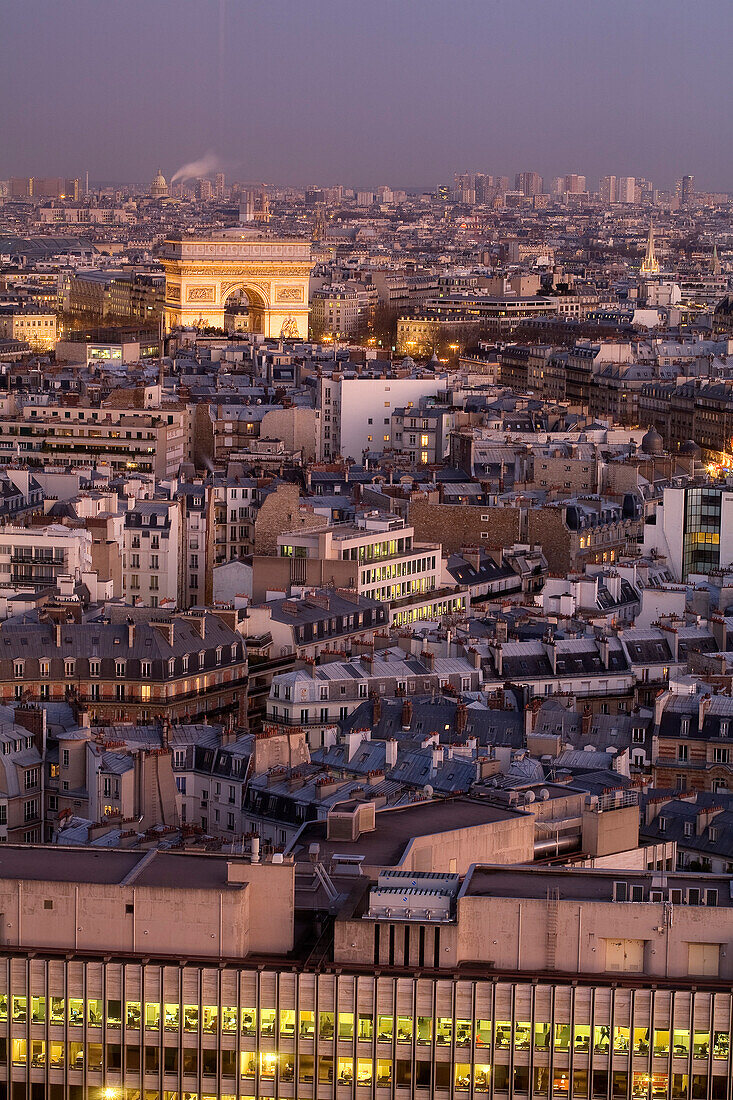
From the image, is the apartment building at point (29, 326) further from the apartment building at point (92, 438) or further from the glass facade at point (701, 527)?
the glass facade at point (701, 527)

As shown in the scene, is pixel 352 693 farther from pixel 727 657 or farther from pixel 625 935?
pixel 625 935

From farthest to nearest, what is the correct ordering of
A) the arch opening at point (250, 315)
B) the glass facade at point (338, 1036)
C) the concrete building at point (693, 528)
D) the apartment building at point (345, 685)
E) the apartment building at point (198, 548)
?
the arch opening at point (250, 315) < the concrete building at point (693, 528) < the apartment building at point (198, 548) < the apartment building at point (345, 685) < the glass facade at point (338, 1036)

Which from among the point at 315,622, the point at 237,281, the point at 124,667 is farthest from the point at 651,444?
the point at 237,281

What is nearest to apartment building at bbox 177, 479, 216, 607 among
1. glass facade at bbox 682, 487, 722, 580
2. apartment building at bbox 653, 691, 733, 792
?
glass facade at bbox 682, 487, 722, 580

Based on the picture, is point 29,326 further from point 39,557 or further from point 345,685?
point 345,685

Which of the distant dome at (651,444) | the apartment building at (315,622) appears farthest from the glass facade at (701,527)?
the distant dome at (651,444)

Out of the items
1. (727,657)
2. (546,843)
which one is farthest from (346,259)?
(546,843)
